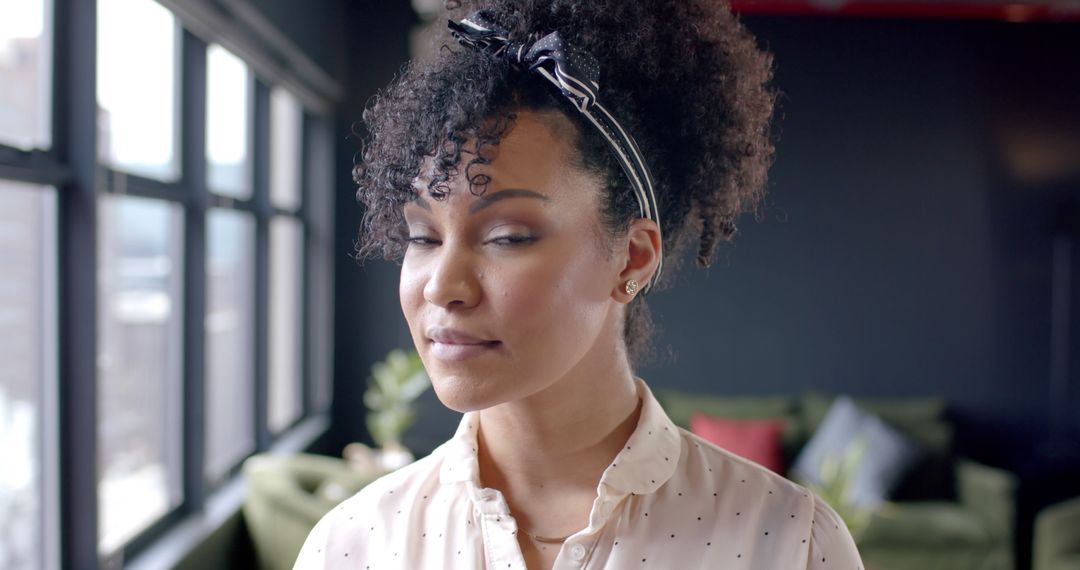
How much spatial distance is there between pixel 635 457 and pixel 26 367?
6.84 feet

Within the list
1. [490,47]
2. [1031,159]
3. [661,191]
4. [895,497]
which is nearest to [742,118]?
[661,191]

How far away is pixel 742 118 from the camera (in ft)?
3.39

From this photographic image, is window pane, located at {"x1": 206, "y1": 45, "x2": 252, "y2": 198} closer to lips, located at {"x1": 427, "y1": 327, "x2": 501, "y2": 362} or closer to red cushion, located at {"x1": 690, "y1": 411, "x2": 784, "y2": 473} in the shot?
red cushion, located at {"x1": 690, "y1": 411, "x2": 784, "y2": 473}

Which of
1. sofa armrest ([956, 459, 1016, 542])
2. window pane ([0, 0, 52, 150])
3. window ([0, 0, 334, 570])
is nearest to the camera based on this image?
window pane ([0, 0, 52, 150])

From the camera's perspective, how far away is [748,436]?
5.13 m

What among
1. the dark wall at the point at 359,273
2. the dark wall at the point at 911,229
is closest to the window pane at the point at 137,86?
the dark wall at the point at 359,273

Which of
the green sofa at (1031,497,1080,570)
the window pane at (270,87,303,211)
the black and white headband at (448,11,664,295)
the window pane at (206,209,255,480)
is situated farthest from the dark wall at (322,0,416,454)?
the black and white headband at (448,11,664,295)

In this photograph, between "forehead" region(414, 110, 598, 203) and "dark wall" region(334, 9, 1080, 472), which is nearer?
"forehead" region(414, 110, 598, 203)

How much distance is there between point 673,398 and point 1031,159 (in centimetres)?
270

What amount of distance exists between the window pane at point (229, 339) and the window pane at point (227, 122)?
153mm

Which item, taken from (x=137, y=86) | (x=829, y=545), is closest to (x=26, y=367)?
(x=137, y=86)

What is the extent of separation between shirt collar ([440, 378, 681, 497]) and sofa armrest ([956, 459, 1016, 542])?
4.34m

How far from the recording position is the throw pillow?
499cm

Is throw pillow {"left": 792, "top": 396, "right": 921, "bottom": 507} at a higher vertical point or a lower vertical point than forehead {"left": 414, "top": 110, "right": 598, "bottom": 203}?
lower
